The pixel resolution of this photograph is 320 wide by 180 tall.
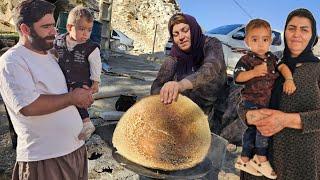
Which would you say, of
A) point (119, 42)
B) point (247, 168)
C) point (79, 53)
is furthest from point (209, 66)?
point (119, 42)

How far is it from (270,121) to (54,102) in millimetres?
1227

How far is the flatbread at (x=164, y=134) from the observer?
7.50 ft

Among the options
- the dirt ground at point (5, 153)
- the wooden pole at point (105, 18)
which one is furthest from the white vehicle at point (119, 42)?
the dirt ground at point (5, 153)

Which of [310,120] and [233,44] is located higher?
[310,120]

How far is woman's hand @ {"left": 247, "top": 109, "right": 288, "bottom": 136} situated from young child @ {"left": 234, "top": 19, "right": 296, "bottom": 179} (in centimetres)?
11

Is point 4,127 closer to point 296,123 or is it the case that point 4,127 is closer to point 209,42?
point 209,42

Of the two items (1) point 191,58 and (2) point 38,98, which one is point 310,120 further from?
(2) point 38,98

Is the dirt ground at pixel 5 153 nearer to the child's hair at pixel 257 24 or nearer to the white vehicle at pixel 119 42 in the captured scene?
the child's hair at pixel 257 24

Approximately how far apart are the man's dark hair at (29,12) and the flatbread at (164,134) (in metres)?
0.78

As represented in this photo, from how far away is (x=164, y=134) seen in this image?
2365 millimetres

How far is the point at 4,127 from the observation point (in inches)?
199

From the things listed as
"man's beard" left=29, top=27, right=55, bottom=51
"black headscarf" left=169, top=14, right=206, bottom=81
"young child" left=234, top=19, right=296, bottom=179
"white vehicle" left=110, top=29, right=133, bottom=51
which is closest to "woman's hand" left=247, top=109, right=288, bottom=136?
"young child" left=234, top=19, right=296, bottom=179

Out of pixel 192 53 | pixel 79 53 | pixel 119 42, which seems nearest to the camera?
pixel 192 53

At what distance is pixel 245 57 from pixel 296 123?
1.88 ft
